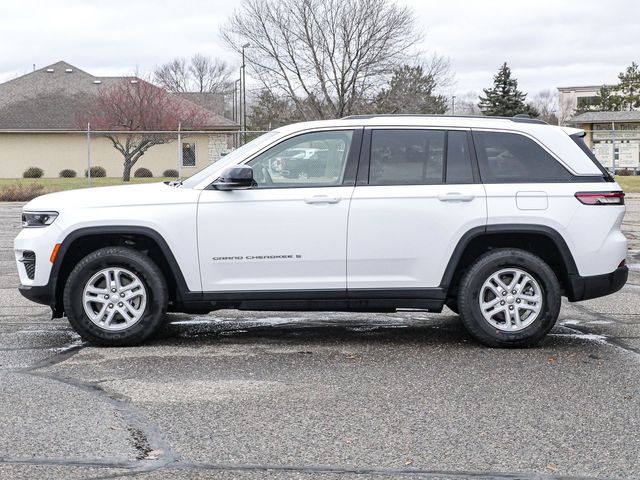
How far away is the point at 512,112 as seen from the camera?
222ft

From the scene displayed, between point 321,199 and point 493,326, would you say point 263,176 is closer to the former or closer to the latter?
point 321,199

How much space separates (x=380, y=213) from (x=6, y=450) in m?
3.46

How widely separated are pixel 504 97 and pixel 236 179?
64.3 metres

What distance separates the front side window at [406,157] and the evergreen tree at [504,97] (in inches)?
2442

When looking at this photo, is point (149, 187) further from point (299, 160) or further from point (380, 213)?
point (380, 213)

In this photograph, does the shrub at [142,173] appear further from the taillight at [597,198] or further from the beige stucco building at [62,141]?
the taillight at [597,198]

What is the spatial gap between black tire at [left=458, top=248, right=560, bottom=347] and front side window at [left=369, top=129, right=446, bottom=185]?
80 cm

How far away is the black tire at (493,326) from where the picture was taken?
720cm

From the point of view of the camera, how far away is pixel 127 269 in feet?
23.8

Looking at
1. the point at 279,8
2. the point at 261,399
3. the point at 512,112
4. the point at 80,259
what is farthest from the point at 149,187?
the point at 512,112

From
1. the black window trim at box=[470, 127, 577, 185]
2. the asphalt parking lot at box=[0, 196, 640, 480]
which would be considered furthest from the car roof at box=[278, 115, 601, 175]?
the asphalt parking lot at box=[0, 196, 640, 480]

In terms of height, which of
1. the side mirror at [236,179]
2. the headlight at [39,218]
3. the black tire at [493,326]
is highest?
the side mirror at [236,179]

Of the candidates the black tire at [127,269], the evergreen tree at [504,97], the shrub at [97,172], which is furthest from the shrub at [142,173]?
the black tire at [127,269]

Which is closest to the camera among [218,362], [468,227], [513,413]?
[513,413]
